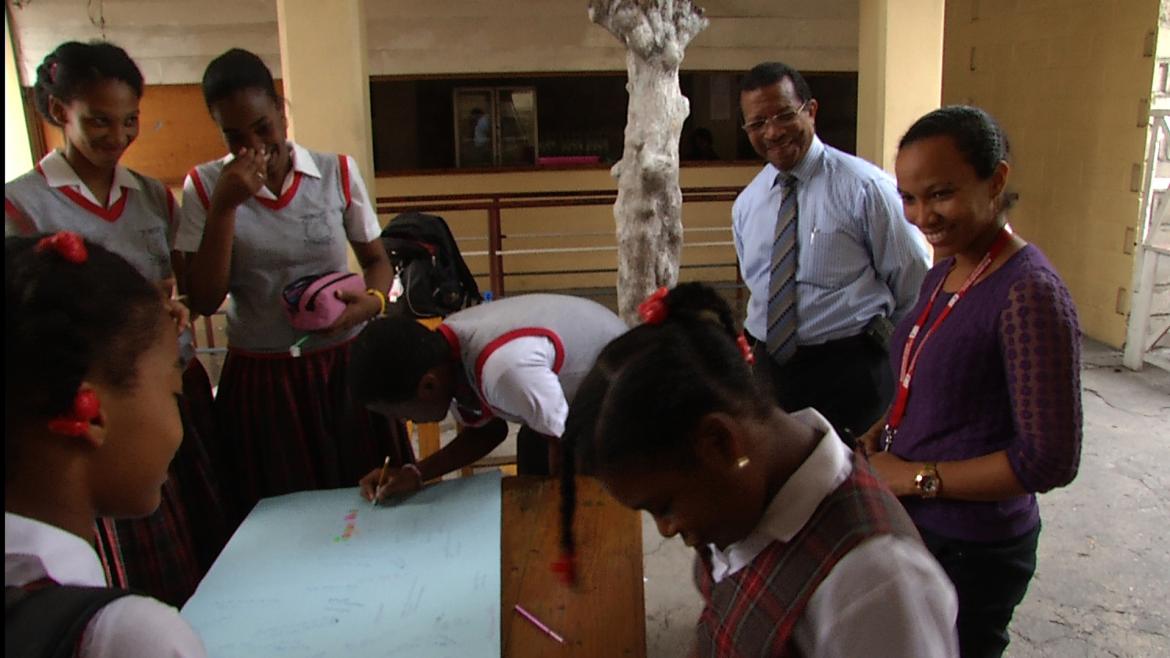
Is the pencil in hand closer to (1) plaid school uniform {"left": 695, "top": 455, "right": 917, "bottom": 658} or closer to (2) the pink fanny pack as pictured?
(2) the pink fanny pack

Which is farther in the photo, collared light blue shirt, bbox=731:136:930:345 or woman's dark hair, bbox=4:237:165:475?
collared light blue shirt, bbox=731:136:930:345

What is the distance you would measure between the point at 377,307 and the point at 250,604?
781mm

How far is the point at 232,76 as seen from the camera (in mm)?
1771

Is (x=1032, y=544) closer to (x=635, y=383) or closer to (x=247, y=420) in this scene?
(x=635, y=383)

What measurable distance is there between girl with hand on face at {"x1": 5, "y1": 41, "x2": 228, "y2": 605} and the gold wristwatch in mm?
1357

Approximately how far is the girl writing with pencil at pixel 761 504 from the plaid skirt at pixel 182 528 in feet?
3.80

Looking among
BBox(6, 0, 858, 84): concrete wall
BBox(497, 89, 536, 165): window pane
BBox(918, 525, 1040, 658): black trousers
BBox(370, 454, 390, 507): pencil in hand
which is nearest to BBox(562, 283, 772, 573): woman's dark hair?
BBox(918, 525, 1040, 658): black trousers

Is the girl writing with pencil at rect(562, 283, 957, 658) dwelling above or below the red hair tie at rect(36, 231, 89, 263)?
below

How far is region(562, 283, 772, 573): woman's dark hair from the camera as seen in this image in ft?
2.82

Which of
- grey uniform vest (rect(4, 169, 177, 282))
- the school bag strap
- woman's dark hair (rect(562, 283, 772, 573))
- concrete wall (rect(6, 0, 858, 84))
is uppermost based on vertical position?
concrete wall (rect(6, 0, 858, 84))

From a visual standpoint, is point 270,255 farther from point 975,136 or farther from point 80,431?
point 975,136

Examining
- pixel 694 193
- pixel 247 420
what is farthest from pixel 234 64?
pixel 694 193

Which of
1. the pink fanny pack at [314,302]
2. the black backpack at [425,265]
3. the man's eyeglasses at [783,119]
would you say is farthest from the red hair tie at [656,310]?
the black backpack at [425,265]

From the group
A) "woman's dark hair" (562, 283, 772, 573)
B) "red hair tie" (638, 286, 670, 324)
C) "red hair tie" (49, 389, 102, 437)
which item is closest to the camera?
"red hair tie" (49, 389, 102, 437)
